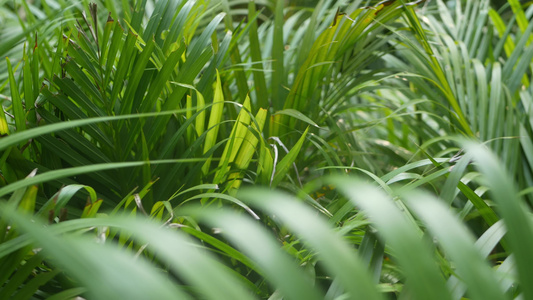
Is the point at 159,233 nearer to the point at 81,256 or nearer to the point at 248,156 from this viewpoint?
the point at 81,256

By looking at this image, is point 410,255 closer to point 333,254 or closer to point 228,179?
point 333,254

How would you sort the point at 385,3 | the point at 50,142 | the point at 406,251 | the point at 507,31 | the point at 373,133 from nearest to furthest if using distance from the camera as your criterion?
the point at 406,251 < the point at 50,142 < the point at 385,3 < the point at 507,31 < the point at 373,133

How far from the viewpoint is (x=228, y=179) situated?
1.80ft

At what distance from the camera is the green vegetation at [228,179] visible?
0.24 metres

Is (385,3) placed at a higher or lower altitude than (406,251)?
higher

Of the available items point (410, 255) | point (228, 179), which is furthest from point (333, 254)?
point (228, 179)

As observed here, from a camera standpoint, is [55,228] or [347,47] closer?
[55,228]

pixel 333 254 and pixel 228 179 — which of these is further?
pixel 228 179

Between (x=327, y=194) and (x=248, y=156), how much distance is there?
196 mm

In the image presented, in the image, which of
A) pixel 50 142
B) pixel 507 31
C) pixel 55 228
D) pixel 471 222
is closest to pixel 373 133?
pixel 507 31

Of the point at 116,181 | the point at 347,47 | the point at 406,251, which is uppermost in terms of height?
the point at 347,47

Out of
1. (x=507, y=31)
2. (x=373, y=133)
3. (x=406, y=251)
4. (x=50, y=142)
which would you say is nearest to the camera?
(x=406, y=251)

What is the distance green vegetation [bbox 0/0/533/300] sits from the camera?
0.24 meters

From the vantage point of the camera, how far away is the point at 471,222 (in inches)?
26.5
